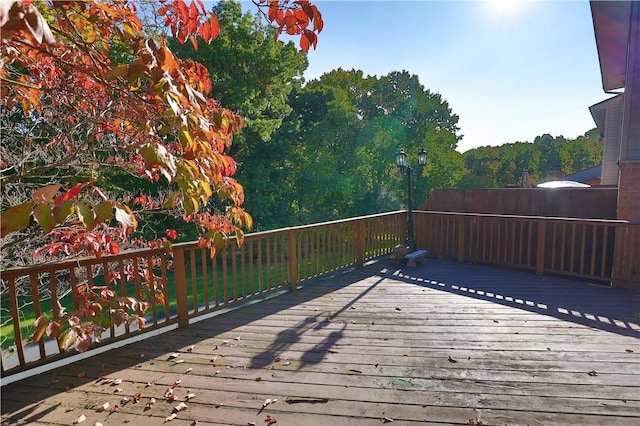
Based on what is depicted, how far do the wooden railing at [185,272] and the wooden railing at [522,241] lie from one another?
0.77 m

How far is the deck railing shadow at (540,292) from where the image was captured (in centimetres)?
346

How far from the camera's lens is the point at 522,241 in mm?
5875

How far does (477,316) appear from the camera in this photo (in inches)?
142

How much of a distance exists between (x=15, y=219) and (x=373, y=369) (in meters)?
2.41

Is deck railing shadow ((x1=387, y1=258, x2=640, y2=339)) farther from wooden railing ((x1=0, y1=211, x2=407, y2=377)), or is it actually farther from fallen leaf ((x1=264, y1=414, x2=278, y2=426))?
fallen leaf ((x1=264, y1=414, x2=278, y2=426))

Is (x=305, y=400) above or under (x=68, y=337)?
under

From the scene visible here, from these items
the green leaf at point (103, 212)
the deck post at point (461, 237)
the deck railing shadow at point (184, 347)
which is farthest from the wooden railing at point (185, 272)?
the green leaf at point (103, 212)

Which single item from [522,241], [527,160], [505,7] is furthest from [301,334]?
[527,160]

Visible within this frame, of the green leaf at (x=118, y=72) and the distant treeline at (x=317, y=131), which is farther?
the distant treeline at (x=317, y=131)

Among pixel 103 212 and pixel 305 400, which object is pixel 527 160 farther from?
pixel 103 212

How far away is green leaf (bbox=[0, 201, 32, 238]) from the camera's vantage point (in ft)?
2.48

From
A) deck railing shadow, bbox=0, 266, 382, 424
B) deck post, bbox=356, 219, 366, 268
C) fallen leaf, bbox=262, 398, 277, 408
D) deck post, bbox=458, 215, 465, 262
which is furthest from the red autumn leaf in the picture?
deck post, bbox=458, 215, 465, 262

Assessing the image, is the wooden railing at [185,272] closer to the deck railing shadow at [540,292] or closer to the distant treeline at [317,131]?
the deck railing shadow at [540,292]

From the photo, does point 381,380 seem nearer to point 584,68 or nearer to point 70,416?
point 70,416
